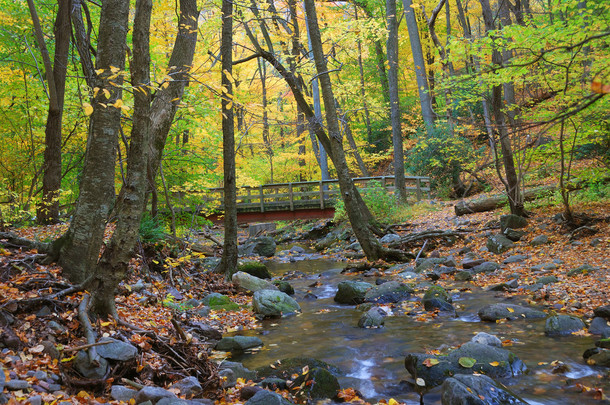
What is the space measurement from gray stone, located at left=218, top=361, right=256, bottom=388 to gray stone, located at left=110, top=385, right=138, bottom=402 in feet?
3.03

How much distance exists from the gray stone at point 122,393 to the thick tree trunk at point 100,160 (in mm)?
1936

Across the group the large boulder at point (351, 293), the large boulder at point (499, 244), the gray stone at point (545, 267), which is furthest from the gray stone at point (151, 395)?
the large boulder at point (499, 244)

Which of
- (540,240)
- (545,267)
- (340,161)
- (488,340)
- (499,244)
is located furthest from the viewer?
(340,161)

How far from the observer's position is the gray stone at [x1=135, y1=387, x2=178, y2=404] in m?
3.16

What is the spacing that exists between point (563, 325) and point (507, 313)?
0.76 metres

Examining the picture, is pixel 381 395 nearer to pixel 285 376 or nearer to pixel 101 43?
pixel 285 376

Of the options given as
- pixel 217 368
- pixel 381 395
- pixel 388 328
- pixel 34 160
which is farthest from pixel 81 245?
pixel 34 160

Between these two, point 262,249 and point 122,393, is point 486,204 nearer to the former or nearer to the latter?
point 262,249

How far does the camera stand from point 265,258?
14.5 m

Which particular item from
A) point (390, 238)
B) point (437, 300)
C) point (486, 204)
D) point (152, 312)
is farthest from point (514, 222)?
point (152, 312)

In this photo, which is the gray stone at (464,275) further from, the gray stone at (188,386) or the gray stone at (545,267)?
the gray stone at (188,386)

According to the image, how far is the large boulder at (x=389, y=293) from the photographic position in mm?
7277

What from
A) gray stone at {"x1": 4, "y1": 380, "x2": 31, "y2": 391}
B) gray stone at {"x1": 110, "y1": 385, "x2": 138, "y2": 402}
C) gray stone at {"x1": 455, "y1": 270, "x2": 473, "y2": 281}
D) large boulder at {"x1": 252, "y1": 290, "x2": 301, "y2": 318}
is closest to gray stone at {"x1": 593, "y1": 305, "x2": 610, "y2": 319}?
gray stone at {"x1": 455, "y1": 270, "x2": 473, "y2": 281}

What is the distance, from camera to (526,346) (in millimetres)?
4801
